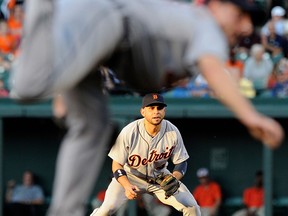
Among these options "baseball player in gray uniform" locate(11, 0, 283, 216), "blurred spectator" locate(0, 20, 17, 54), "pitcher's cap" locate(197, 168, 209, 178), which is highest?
"blurred spectator" locate(0, 20, 17, 54)

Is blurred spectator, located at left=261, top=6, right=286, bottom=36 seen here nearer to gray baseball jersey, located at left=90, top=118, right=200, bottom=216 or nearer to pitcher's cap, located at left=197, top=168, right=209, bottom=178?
pitcher's cap, located at left=197, top=168, right=209, bottom=178

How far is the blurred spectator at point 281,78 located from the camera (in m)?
14.1

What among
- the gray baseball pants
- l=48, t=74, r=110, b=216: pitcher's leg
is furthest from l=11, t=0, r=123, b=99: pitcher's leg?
l=48, t=74, r=110, b=216: pitcher's leg

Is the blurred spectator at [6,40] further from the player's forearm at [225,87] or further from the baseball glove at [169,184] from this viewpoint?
the player's forearm at [225,87]

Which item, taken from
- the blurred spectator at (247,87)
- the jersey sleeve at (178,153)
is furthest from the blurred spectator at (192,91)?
the jersey sleeve at (178,153)

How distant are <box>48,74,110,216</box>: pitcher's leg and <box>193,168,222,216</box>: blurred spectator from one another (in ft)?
31.8

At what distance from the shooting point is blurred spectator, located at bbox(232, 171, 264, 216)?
15.1m

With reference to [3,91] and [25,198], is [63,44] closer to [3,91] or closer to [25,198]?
[3,91]

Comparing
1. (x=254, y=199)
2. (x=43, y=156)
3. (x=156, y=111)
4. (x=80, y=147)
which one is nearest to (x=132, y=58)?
(x=80, y=147)

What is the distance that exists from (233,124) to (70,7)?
A: 37.0ft

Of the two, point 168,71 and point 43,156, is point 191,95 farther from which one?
point 168,71

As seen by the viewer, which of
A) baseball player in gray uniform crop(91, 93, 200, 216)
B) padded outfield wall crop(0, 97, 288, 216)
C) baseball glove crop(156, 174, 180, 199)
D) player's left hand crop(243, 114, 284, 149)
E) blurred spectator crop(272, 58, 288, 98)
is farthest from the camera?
padded outfield wall crop(0, 97, 288, 216)

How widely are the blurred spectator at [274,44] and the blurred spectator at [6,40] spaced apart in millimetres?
3541

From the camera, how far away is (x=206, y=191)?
1513 cm
